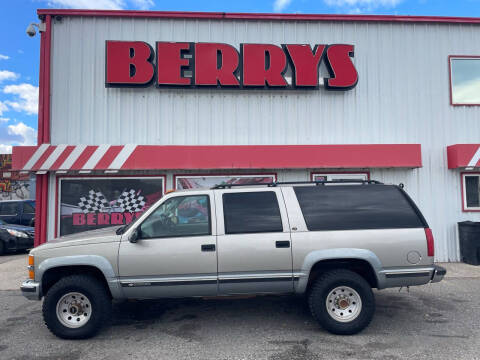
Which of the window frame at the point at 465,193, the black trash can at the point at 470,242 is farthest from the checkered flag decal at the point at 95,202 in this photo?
the window frame at the point at 465,193

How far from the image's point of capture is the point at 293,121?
9258 mm

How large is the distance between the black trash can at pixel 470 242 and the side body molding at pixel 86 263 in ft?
28.3

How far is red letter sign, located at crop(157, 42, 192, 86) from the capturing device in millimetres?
8938

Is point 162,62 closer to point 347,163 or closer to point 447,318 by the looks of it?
point 347,163

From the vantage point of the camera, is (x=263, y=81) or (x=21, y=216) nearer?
(x=263, y=81)

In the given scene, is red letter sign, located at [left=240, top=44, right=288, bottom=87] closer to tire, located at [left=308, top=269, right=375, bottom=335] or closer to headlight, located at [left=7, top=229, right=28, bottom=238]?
tire, located at [left=308, top=269, right=375, bottom=335]

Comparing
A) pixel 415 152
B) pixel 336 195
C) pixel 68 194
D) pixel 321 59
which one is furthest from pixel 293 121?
pixel 68 194

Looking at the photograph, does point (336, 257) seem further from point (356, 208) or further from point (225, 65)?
point (225, 65)

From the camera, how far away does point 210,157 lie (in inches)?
329

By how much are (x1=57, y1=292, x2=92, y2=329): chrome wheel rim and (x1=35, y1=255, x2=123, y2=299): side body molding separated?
403 mm

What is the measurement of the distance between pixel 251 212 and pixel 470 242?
7.17 metres

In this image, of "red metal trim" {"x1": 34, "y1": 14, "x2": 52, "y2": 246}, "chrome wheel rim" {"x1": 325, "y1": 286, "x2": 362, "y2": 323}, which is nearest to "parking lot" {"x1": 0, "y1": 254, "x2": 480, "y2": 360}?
"chrome wheel rim" {"x1": 325, "y1": 286, "x2": 362, "y2": 323}

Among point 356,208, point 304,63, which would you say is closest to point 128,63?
point 304,63

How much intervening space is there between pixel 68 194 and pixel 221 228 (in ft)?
20.1
